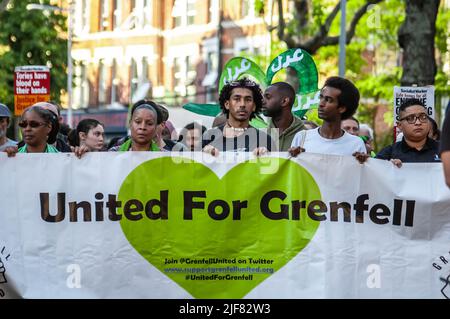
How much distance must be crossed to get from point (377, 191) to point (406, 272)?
58 cm

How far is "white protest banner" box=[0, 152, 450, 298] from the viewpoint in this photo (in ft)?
26.8

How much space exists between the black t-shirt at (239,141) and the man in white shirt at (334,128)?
251 mm

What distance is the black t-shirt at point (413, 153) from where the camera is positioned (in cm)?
880

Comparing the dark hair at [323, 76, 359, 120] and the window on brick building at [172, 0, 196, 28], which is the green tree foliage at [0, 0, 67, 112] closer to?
the window on brick building at [172, 0, 196, 28]

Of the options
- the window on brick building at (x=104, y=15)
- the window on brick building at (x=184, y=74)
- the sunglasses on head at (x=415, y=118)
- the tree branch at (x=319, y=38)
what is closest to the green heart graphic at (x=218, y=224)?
the sunglasses on head at (x=415, y=118)

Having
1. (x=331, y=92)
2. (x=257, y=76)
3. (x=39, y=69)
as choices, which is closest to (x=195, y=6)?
(x=39, y=69)

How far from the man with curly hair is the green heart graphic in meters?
0.31

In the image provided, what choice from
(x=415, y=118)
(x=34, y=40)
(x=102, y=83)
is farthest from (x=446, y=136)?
(x=102, y=83)

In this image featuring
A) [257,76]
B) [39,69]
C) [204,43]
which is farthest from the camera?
[204,43]

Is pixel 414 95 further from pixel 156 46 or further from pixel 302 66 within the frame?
pixel 156 46
